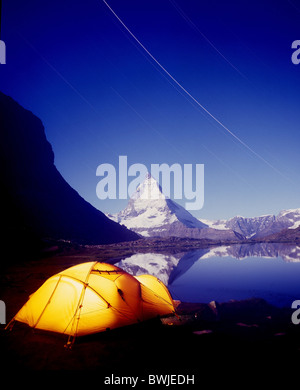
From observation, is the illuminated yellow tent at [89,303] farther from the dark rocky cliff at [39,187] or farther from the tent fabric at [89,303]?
the dark rocky cliff at [39,187]

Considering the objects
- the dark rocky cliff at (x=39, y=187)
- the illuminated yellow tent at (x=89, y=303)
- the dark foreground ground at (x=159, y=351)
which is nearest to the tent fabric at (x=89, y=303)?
the illuminated yellow tent at (x=89, y=303)

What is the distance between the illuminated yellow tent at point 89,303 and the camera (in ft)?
21.9

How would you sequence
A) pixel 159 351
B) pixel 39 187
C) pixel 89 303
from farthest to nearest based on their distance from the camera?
pixel 39 187 → pixel 89 303 → pixel 159 351

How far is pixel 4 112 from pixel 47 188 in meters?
30.9

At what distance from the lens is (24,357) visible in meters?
5.63

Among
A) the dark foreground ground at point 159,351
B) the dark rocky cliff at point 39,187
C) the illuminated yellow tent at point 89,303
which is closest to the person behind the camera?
the dark foreground ground at point 159,351

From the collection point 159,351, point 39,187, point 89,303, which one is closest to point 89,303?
point 89,303

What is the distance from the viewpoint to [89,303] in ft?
22.6

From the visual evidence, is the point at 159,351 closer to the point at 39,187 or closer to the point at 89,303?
the point at 89,303

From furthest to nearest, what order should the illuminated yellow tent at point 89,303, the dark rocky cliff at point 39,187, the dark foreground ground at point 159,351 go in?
the dark rocky cliff at point 39,187, the illuminated yellow tent at point 89,303, the dark foreground ground at point 159,351

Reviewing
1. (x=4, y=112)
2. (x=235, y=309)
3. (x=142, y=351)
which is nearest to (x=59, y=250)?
(x=235, y=309)

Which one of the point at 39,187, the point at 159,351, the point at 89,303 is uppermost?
the point at 39,187

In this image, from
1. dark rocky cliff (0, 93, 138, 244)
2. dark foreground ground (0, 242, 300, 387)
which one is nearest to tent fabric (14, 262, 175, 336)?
dark foreground ground (0, 242, 300, 387)
